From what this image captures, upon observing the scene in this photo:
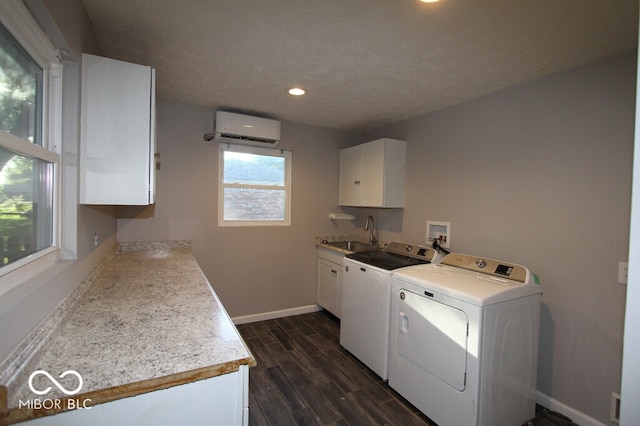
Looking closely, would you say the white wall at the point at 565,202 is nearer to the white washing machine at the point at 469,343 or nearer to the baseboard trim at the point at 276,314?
the white washing machine at the point at 469,343

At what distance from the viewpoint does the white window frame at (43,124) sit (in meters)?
0.91

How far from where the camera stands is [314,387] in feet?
7.23

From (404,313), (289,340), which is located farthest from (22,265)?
(289,340)

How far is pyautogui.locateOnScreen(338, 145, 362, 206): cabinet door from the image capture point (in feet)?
11.3

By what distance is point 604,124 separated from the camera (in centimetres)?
179

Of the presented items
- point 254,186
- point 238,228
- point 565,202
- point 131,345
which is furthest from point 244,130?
point 565,202

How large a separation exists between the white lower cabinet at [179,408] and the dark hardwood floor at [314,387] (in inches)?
43.0

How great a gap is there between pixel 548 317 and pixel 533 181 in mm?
971

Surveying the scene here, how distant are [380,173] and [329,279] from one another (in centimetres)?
137

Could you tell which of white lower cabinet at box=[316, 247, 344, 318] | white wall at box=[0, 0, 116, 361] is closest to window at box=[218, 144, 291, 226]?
white lower cabinet at box=[316, 247, 344, 318]

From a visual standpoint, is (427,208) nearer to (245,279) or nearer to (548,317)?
(548,317)

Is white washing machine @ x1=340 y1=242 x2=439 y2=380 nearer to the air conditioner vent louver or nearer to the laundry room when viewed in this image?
the laundry room

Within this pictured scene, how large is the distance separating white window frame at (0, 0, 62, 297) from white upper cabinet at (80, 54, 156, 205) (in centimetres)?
14
